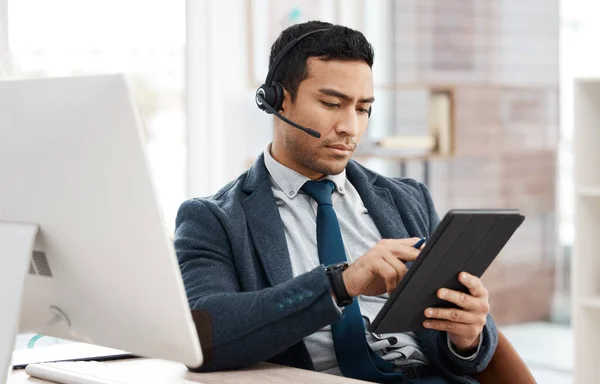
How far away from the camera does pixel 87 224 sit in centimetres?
116

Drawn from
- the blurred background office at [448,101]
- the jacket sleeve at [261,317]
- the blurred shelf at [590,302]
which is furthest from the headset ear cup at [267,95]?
the blurred background office at [448,101]

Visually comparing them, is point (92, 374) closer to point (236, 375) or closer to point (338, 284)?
point (236, 375)

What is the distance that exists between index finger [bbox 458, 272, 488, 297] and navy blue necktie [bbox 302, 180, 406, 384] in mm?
282

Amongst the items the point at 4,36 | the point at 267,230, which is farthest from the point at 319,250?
the point at 4,36

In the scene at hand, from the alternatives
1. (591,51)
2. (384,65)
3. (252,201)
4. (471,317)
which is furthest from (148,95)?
(471,317)

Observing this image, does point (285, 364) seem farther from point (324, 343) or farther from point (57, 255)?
point (57, 255)

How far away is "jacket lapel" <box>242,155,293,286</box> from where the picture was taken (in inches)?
69.9

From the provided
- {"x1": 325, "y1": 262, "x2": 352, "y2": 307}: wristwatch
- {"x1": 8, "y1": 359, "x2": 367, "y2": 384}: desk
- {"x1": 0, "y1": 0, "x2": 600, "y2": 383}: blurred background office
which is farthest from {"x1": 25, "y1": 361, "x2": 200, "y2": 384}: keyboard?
{"x1": 0, "y1": 0, "x2": 600, "y2": 383}: blurred background office

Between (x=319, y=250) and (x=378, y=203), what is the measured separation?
195 millimetres

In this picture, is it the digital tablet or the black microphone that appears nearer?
the digital tablet

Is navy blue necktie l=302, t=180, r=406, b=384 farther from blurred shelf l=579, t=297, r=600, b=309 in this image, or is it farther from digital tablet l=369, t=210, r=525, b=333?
blurred shelf l=579, t=297, r=600, b=309

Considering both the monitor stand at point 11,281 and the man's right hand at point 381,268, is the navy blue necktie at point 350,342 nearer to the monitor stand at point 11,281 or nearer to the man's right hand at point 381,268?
the man's right hand at point 381,268

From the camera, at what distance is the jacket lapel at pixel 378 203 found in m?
1.93

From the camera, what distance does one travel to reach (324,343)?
179 cm
